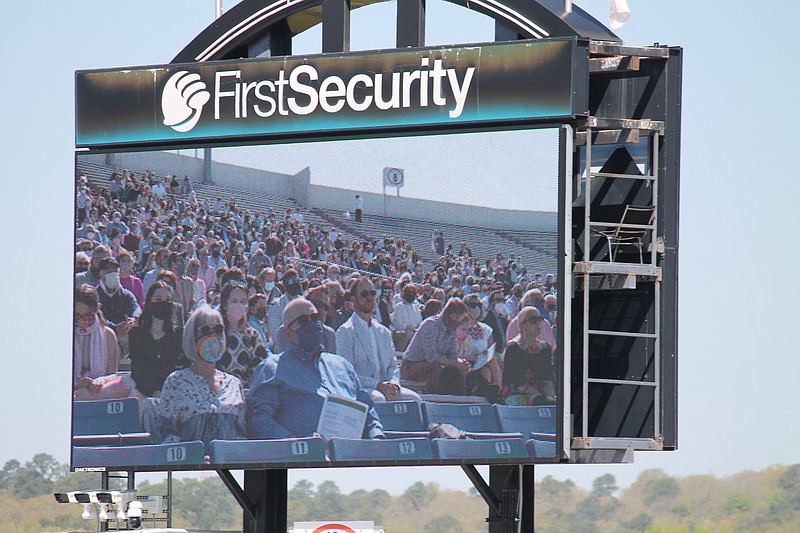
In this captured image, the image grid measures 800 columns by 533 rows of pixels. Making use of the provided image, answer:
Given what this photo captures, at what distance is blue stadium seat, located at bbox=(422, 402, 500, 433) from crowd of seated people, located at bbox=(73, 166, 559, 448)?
13cm

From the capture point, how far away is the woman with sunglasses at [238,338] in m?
17.4

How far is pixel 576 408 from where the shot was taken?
17.1 meters

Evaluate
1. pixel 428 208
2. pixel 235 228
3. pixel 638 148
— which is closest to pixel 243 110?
pixel 235 228

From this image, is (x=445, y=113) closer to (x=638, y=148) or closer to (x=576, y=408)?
(x=638, y=148)

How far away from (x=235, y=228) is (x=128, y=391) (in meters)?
2.10

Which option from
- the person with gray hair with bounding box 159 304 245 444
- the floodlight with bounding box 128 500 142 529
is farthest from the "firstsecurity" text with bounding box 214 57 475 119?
the floodlight with bounding box 128 500 142 529

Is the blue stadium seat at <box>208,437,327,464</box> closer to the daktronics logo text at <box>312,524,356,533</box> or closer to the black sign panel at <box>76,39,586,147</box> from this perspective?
the daktronics logo text at <box>312,524,356,533</box>

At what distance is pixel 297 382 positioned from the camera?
17203 mm

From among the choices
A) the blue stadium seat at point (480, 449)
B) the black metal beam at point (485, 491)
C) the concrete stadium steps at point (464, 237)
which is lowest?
the black metal beam at point (485, 491)

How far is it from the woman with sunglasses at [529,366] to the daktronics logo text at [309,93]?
2.28 metres

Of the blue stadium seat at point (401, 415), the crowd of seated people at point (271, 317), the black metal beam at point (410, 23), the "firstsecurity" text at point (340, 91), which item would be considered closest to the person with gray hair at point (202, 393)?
the crowd of seated people at point (271, 317)

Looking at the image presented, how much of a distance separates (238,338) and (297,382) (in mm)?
818

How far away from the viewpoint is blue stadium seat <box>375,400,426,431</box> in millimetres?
16766

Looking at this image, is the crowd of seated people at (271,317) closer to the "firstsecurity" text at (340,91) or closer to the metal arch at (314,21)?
the "firstsecurity" text at (340,91)
